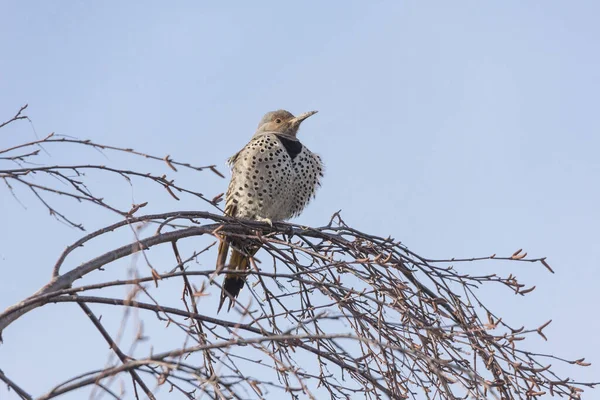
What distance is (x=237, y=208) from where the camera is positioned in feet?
21.5

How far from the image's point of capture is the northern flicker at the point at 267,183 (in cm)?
640

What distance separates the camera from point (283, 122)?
723 cm

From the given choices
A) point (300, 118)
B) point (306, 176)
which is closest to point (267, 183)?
point (306, 176)

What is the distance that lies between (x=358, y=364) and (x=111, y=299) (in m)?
1.09

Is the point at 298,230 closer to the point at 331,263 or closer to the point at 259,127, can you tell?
the point at 331,263

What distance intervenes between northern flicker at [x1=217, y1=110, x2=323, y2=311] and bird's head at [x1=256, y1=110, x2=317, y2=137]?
31 cm

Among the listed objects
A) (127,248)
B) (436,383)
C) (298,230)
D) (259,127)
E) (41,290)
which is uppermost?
(259,127)

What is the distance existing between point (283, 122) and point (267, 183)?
100 cm

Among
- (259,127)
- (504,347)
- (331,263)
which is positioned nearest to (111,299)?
(331,263)

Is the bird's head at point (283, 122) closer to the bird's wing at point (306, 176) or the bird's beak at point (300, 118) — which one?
the bird's beak at point (300, 118)

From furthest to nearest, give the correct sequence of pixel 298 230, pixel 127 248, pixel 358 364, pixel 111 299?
1. pixel 298 230
2. pixel 127 248
3. pixel 358 364
4. pixel 111 299

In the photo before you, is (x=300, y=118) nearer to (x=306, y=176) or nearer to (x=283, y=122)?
(x=283, y=122)

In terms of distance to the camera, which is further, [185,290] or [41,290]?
[185,290]

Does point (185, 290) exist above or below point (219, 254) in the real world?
below
